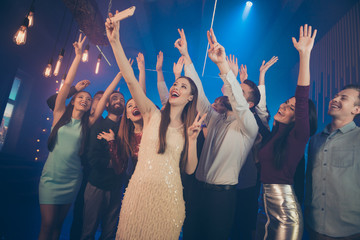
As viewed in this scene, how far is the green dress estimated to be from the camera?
2.00m

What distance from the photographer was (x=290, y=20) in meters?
4.59

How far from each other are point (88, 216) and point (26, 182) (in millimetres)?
1955

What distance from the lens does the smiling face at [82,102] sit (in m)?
2.34

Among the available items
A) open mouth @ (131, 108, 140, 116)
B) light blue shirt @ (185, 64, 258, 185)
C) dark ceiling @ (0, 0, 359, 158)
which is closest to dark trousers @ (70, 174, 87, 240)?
open mouth @ (131, 108, 140, 116)

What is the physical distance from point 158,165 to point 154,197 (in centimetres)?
22

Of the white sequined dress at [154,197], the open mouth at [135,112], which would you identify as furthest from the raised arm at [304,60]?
the open mouth at [135,112]

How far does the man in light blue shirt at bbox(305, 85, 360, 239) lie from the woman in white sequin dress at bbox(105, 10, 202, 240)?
110 cm

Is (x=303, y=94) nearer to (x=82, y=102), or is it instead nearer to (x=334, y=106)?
(x=334, y=106)

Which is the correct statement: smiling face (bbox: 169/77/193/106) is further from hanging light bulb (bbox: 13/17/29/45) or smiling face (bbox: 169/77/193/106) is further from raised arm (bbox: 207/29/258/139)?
hanging light bulb (bbox: 13/17/29/45)

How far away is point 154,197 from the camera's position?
1.34 m

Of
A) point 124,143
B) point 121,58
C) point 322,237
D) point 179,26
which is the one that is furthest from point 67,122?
point 179,26

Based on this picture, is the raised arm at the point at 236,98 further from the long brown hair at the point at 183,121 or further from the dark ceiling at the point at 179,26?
the dark ceiling at the point at 179,26

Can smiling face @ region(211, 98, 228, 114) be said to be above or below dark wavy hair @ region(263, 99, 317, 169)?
above

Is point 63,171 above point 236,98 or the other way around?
the other way around
